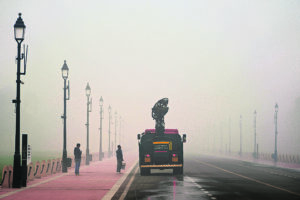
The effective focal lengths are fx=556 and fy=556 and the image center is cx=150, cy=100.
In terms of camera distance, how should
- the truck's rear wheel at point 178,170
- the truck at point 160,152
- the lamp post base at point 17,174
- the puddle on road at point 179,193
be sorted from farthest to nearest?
the truck's rear wheel at point 178,170 < the truck at point 160,152 < the lamp post base at point 17,174 < the puddle on road at point 179,193

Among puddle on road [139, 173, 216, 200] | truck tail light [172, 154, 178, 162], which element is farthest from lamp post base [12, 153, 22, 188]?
truck tail light [172, 154, 178, 162]

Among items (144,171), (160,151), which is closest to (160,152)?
(160,151)

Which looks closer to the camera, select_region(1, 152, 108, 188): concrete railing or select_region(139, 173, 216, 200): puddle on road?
select_region(139, 173, 216, 200): puddle on road

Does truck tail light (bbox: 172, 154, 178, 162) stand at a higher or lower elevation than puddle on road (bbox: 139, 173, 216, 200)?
higher

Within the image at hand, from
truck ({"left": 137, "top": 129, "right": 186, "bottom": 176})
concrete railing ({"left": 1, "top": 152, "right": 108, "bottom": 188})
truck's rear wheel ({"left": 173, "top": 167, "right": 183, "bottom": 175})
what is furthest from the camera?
truck's rear wheel ({"left": 173, "top": 167, "right": 183, "bottom": 175})

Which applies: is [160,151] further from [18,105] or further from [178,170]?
[18,105]

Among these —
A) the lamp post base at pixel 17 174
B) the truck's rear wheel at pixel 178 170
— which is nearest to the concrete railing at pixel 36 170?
the lamp post base at pixel 17 174

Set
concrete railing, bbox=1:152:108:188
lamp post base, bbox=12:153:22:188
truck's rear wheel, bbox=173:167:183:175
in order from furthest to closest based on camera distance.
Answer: truck's rear wheel, bbox=173:167:183:175
concrete railing, bbox=1:152:108:188
lamp post base, bbox=12:153:22:188

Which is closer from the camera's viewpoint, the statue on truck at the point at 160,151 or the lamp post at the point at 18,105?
the lamp post at the point at 18,105

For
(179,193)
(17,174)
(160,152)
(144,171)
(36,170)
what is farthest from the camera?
(144,171)

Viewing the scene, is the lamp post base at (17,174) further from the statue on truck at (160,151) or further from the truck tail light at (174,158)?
the truck tail light at (174,158)

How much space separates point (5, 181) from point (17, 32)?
6.40 meters

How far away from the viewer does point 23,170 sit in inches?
942

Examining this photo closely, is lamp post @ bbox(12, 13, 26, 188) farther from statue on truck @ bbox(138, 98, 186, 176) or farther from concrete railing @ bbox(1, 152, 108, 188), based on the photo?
statue on truck @ bbox(138, 98, 186, 176)
